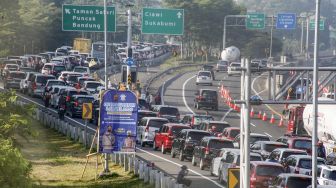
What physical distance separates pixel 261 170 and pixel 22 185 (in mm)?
9500

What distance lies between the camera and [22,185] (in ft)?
85.3

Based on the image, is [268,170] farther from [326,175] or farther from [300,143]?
[300,143]

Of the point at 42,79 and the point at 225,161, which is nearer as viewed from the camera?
the point at 225,161

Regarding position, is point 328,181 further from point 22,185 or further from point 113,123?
point 22,185

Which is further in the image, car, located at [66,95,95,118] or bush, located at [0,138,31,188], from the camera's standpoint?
car, located at [66,95,95,118]

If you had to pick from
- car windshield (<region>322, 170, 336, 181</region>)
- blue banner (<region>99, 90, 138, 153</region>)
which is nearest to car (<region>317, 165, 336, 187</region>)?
car windshield (<region>322, 170, 336, 181</region>)

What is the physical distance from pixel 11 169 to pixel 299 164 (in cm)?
1309

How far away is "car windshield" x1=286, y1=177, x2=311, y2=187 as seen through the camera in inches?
1179

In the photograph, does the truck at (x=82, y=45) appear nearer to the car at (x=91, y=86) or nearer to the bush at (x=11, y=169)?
the car at (x=91, y=86)

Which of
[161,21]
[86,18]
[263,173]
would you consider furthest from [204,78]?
[263,173]

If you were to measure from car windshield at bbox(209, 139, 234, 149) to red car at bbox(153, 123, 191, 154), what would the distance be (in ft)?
17.4

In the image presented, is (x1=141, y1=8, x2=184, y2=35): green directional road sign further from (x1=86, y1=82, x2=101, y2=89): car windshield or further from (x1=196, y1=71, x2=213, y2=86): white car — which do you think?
(x1=196, y1=71, x2=213, y2=86): white car

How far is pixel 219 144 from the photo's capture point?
1582 inches

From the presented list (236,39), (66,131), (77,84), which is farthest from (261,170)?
(236,39)
